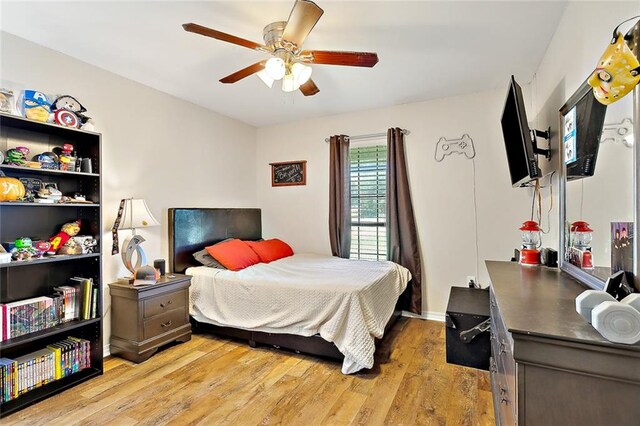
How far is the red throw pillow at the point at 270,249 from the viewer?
3738mm

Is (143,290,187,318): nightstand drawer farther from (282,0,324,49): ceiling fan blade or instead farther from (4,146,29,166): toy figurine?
(282,0,324,49): ceiling fan blade

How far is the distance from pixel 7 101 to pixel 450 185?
12.7 feet

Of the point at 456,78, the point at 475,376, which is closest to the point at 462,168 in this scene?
the point at 456,78

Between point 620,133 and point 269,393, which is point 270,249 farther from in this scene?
point 620,133

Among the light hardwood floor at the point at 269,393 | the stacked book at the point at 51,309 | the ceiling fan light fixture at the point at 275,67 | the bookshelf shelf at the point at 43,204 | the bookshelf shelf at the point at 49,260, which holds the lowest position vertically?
the light hardwood floor at the point at 269,393

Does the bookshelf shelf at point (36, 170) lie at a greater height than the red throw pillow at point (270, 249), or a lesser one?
greater

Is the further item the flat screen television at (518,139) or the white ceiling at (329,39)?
the white ceiling at (329,39)

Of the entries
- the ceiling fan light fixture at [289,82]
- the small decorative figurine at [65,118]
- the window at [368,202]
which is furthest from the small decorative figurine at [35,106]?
the window at [368,202]

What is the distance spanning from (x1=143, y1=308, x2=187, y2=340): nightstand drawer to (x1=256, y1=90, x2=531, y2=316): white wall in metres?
2.01

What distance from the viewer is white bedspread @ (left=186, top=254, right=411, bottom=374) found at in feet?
7.83

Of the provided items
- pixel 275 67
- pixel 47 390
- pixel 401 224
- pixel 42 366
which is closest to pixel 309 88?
pixel 275 67

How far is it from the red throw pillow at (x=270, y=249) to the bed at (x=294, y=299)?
246 millimetres

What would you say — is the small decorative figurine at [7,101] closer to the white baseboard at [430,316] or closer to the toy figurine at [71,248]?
the toy figurine at [71,248]

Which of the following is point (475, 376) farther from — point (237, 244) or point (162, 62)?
point (162, 62)
